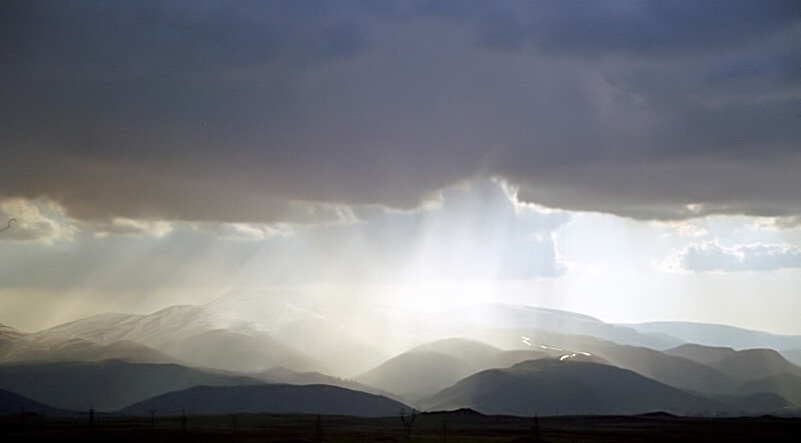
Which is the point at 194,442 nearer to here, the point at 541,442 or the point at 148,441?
the point at 148,441

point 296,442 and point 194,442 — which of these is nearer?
point 296,442

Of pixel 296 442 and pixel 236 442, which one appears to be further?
pixel 236 442

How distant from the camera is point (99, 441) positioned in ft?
647

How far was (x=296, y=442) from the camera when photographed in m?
185

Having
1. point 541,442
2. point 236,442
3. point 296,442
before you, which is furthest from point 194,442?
point 541,442

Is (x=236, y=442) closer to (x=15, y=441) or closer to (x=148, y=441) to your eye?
(x=148, y=441)

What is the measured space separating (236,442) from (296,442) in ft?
66.5

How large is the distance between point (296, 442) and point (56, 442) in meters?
53.7

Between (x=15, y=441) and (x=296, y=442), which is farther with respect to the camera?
(x=15, y=441)

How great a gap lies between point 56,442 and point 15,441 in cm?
1101

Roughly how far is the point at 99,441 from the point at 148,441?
34.0 feet

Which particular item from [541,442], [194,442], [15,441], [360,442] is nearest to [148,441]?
[194,442]

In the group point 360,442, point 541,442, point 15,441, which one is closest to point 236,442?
point 360,442

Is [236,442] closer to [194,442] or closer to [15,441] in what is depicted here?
[194,442]
